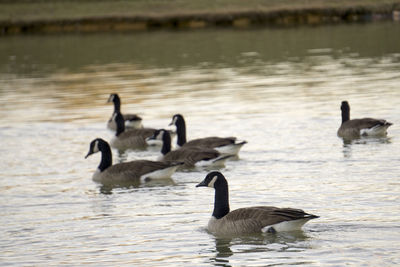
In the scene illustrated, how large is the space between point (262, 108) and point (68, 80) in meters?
16.5

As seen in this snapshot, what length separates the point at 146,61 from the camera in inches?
1870

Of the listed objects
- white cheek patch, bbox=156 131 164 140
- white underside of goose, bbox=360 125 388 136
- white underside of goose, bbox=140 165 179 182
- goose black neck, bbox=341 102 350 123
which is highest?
goose black neck, bbox=341 102 350 123

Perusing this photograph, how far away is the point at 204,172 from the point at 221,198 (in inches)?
190

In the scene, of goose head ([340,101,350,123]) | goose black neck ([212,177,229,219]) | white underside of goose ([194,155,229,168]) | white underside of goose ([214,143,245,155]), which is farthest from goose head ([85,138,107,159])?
goose head ([340,101,350,123])

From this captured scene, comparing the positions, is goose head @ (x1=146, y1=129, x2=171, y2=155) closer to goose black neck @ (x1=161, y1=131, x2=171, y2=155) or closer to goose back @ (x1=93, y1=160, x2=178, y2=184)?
goose black neck @ (x1=161, y1=131, x2=171, y2=155)

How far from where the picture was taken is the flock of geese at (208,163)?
12641 millimetres

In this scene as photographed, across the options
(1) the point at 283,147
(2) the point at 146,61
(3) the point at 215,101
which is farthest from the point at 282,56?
(1) the point at 283,147

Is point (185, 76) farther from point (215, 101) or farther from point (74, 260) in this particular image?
point (74, 260)

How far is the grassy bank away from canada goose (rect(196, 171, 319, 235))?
161ft

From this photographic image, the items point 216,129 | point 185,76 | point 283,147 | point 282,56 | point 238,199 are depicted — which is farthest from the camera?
point 282,56

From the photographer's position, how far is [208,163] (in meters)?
18.5

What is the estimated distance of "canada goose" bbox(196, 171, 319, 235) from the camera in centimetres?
1239

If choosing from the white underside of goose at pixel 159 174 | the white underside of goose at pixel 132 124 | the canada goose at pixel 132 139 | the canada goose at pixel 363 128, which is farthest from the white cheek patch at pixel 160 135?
the canada goose at pixel 363 128

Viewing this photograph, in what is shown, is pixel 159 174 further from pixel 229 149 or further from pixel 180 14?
pixel 180 14
